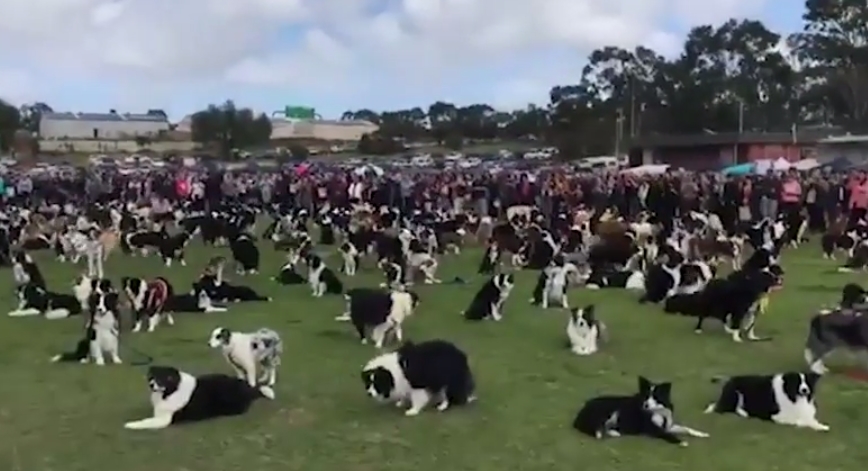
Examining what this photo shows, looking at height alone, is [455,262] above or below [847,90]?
below

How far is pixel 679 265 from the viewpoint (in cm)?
1869

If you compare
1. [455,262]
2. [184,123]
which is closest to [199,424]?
[455,262]

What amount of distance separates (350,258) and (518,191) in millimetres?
15334

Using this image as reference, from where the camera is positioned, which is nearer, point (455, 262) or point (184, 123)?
point (455, 262)

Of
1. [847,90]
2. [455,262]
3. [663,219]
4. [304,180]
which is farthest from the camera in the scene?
[847,90]

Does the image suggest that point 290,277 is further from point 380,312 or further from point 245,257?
point 380,312

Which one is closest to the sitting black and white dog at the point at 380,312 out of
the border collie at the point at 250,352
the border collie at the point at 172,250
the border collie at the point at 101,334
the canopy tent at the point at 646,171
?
the border collie at the point at 250,352

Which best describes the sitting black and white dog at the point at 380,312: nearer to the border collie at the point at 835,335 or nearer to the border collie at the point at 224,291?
the border collie at the point at 224,291

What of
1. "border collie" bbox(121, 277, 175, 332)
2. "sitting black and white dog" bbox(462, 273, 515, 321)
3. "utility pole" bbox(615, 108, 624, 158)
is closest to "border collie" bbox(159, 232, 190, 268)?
"border collie" bbox(121, 277, 175, 332)

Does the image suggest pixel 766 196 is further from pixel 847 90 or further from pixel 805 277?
pixel 847 90

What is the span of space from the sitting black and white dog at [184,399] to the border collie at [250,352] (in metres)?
0.77

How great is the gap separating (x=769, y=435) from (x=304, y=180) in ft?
116

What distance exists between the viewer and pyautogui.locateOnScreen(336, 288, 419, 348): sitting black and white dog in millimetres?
14148

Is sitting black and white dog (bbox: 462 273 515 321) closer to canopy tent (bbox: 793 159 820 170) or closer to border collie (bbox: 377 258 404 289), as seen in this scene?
border collie (bbox: 377 258 404 289)
